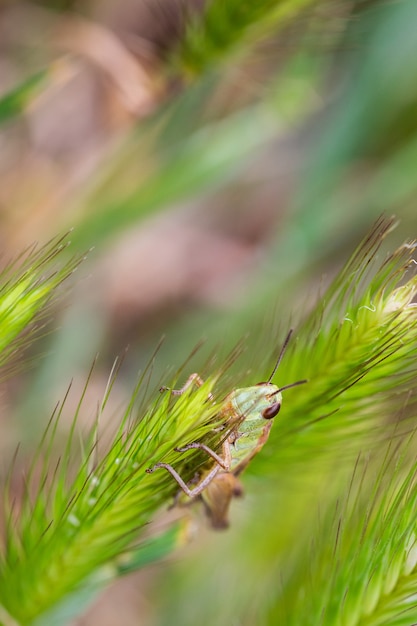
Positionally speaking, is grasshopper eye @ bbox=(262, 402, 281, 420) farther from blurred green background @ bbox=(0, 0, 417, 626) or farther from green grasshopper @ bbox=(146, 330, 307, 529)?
blurred green background @ bbox=(0, 0, 417, 626)

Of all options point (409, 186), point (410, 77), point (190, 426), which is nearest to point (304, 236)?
point (409, 186)

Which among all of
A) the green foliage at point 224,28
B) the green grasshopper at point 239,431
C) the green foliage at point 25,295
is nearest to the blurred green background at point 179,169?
the green foliage at point 224,28

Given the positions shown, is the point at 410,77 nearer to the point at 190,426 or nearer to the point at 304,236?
the point at 304,236

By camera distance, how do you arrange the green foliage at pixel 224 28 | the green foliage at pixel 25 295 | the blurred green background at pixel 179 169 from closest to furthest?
1. the green foliage at pixel 25 295
2. the green foliage at pixel 224 28
3. the blurred green background at pixel 179 169

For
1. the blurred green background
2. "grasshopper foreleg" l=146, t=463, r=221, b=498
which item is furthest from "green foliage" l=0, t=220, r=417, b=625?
the blurred green background

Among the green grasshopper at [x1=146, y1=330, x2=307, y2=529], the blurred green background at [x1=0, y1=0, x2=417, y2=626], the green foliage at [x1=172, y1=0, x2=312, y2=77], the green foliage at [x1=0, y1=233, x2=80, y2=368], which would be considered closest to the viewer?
the green foliage at [x1=0, y1=233, x2=80, y2=368]

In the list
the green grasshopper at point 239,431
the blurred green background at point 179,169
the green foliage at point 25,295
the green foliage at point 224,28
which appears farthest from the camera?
the blurred green background at point 179,169

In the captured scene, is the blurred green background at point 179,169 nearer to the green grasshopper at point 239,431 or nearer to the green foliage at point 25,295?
the green grasshopper at point 239,431
